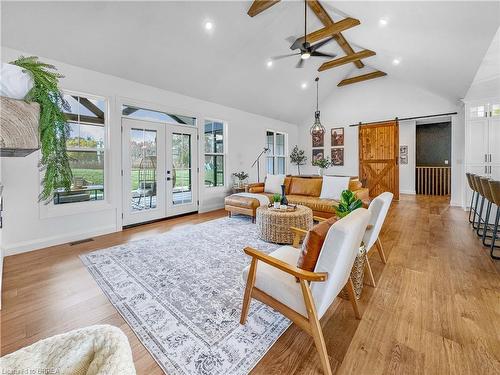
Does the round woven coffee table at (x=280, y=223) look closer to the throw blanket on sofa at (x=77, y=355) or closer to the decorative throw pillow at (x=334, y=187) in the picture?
the decorative throw pillow at (x=334, y=187)

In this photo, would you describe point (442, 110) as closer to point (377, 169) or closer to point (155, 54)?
point (377, 169)

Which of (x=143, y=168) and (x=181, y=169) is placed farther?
(x=181, y=169)

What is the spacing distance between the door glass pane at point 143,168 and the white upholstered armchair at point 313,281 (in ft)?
11.7

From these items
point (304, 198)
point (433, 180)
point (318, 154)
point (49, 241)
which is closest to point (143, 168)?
point (49, 241)

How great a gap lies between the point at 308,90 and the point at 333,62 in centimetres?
109

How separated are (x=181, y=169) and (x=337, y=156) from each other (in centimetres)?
556

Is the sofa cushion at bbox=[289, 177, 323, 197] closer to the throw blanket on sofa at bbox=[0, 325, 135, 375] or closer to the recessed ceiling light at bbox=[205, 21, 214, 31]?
the recessed ceiling light at bbox=[205, 21, 214, 31]

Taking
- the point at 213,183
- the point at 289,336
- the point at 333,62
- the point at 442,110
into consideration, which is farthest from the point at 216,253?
the point at 442,110

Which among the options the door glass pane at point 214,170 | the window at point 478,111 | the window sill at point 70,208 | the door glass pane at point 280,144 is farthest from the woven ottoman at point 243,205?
the window at point 478,111

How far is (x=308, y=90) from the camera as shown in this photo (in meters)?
7.29

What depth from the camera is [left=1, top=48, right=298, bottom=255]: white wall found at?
3.04 m

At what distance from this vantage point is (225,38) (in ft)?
13.9

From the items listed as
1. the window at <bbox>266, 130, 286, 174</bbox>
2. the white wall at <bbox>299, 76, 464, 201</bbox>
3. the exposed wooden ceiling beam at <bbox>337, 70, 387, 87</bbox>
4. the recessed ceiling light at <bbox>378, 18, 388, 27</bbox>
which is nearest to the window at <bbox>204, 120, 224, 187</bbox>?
the window at <bbox>266, 130, 286, 174</bbox>

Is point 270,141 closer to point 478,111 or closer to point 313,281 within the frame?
point 478,111
